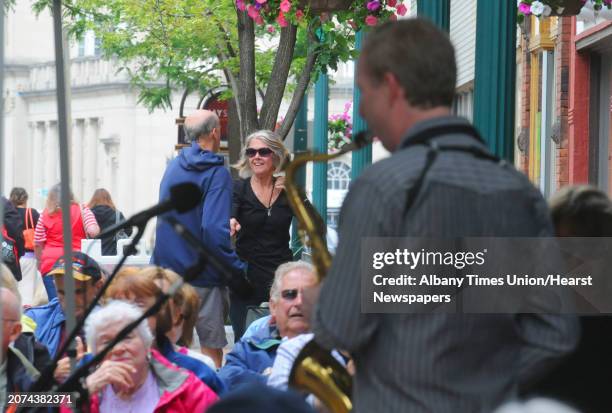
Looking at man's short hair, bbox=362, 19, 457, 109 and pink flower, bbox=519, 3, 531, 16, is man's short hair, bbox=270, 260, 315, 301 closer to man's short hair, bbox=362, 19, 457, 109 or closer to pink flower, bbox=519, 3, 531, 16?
pink flower, bbox=519, 3, 531, 16

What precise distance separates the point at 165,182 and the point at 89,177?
192ft

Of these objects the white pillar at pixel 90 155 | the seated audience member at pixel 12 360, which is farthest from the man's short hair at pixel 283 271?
the white pillar at pixel 90 155

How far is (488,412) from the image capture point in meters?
3.33

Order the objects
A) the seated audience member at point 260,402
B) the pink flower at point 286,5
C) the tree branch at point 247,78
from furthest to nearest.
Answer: the tree branch at point 247,78 < the pink flower at point 286,5 < the seated audience member at point 260,402

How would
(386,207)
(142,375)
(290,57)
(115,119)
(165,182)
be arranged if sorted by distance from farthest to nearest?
(115,119), (290,57), (165,182), (142,375), (386,207)

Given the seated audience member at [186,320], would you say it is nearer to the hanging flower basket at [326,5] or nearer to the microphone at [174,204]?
the microphone at [174,204]

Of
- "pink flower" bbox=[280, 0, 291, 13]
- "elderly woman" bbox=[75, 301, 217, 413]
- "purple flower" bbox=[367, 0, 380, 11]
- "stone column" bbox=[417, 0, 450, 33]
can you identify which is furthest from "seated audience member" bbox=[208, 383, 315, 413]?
"pink flower" bbox=[280, 0, 291, 13]

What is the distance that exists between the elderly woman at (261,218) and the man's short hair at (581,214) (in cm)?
478

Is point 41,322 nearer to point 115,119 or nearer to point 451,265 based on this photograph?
point 451,265

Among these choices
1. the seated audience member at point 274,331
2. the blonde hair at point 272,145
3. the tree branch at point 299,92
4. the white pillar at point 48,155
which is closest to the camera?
the seated audience member at point 274,331

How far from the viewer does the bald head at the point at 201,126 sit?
27.7 ft

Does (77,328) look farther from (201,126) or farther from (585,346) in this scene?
A: (201,126)

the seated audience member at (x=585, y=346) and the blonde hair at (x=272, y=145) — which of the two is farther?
the blonde hair at (x=272, y=145)

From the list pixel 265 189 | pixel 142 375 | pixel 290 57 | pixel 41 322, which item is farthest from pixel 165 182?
pixel 290 57
